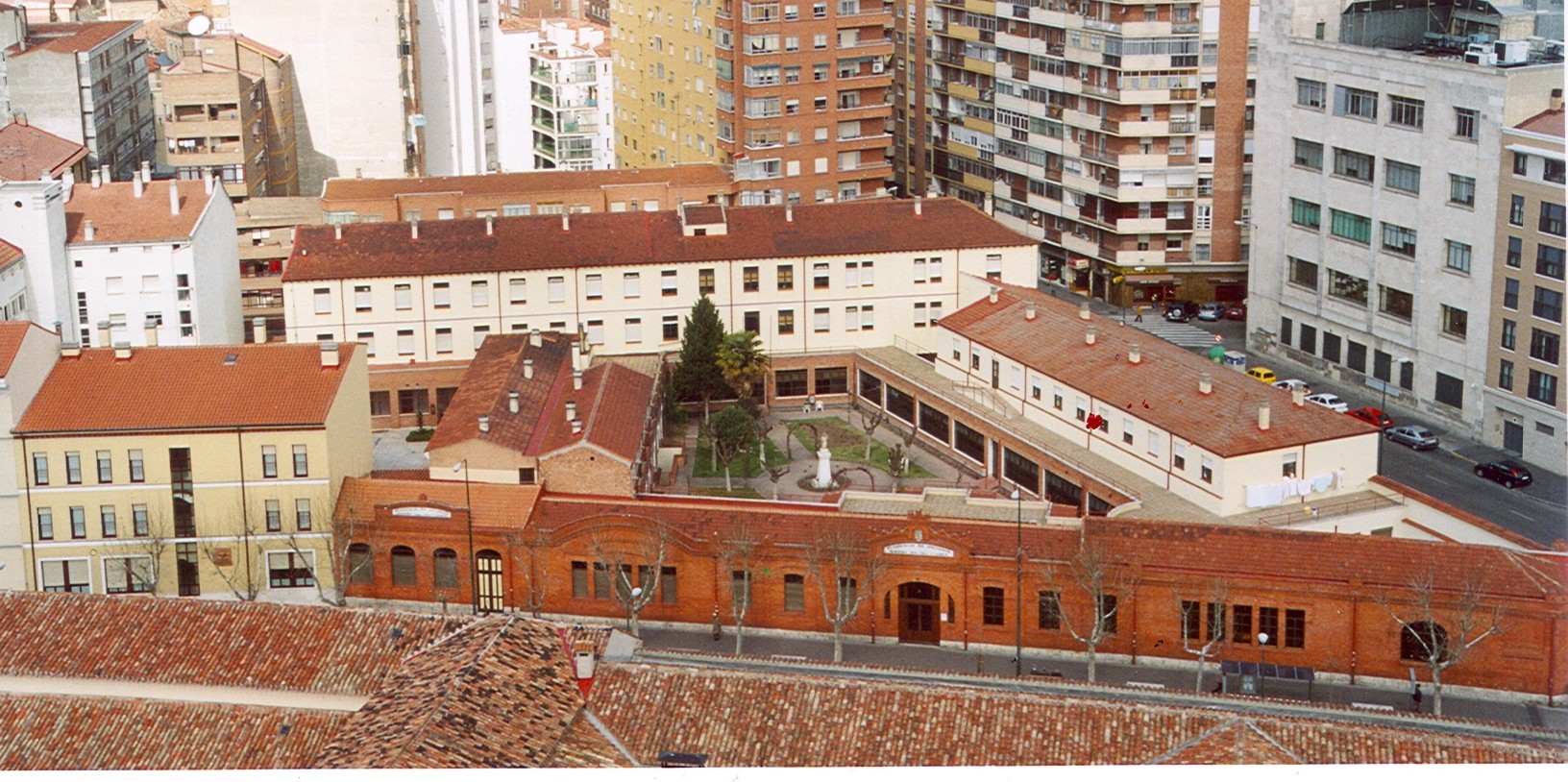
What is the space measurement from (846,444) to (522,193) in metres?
29.0

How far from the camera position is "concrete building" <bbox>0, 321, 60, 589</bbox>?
78.7 m

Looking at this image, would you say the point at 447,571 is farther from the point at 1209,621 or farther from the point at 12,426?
the point at 1209,621

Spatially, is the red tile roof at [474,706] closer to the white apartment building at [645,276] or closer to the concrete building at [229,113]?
the white apartment building at [645,276]

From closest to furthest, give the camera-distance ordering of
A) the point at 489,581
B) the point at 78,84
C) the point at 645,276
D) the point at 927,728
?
1. the point at 927,728
2. the point at 489,581
3. the point at 645,276
4. the point at 78,84

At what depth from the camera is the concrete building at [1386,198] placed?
100m

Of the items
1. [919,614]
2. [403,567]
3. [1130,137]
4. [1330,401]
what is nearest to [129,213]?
[403,567]

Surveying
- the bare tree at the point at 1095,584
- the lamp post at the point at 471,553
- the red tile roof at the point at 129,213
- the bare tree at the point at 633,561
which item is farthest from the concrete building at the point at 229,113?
the bare tree at the point at 1095,584

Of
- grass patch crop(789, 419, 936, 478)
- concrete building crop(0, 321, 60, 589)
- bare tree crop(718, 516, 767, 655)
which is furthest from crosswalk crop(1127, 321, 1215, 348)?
concrete building crop(0, 321, 60, 589)

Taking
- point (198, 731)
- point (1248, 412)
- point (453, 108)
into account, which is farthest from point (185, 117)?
point (198, 731)

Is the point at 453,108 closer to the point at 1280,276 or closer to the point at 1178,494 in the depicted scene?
the point at 1280,276

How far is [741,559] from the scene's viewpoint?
77.1 metres

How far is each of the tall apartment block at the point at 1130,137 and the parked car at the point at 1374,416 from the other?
24197mm

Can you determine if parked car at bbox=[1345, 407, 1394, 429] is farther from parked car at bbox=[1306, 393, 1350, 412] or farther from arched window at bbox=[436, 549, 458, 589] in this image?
arched window at bbox=[436, 549, 458, 589]

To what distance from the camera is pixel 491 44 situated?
16550cm
